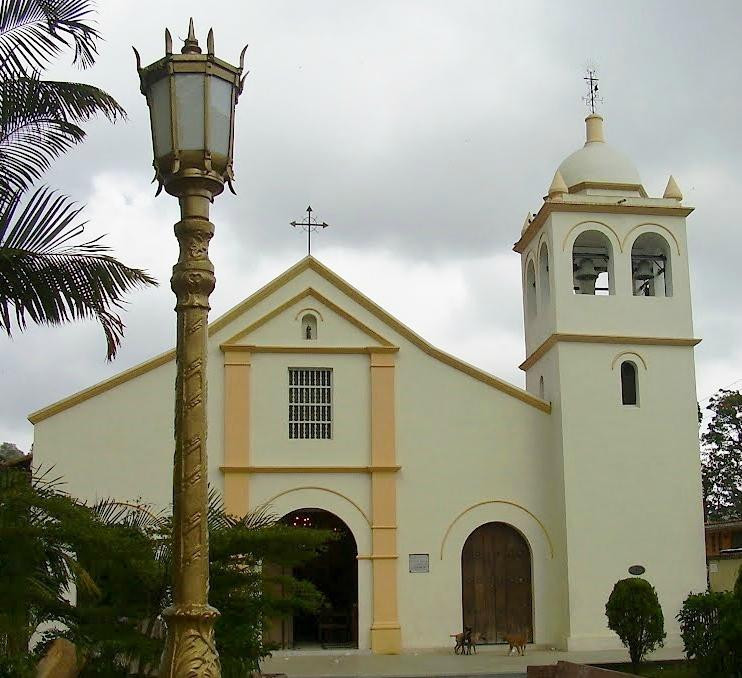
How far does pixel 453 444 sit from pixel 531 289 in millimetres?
4642

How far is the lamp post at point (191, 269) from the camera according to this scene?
6.01 metres

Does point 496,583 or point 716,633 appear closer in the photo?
point 716,633

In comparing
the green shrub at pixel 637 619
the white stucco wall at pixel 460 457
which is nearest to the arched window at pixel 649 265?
the white stucco wall at pixel 460 457

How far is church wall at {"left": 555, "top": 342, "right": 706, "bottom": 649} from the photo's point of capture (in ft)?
68.3

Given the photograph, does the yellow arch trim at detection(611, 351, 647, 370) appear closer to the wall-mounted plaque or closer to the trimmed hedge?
the wall-mounted plaque

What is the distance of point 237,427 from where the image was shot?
824 inches

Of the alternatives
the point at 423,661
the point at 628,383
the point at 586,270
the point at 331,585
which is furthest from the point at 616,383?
the point at 331,585

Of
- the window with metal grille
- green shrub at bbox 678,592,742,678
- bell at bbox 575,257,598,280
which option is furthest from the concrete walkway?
bell at bbox 575,257,598,280

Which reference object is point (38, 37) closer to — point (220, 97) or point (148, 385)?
point (220, 97)

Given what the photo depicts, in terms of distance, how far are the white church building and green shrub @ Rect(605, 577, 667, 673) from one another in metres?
3.10

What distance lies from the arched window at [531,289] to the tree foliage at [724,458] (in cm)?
2208

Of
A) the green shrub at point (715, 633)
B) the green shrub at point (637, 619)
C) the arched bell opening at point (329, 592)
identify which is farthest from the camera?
the arched bell opening at point (329, 592)

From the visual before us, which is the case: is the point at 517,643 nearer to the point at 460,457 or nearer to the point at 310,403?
the point at 460,457

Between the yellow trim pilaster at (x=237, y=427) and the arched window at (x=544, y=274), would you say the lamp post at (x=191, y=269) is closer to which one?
the yellow trim pilaster at (x=237, y=427)
